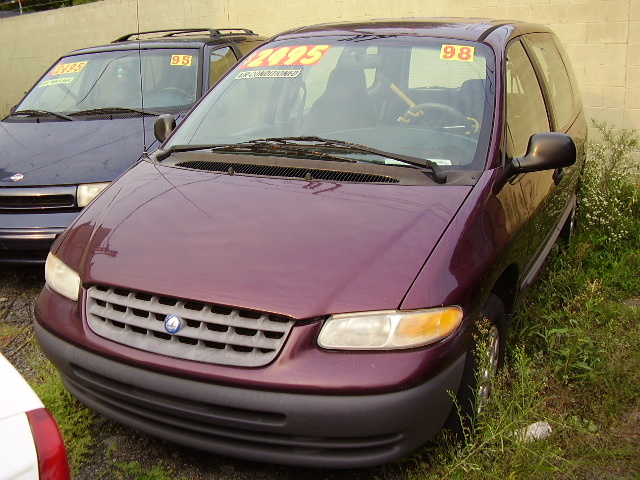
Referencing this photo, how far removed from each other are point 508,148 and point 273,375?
1.70 m

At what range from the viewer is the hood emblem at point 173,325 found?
2414 mm

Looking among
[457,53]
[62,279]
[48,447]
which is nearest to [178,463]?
[62,279]

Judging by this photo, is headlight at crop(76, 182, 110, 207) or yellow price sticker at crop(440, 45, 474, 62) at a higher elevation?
yellow price sticker at crop(440, 45, 474, 62)

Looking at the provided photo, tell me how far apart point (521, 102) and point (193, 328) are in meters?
2.21

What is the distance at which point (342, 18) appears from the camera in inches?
344

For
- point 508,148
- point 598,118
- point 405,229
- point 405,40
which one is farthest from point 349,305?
point 598,118

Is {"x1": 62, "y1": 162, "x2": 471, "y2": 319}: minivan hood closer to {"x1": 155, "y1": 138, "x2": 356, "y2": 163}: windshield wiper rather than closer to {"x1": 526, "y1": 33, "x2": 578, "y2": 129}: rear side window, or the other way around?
{"x1": 155, "y1": 138, "x2": 356, "y2": 163}: windshield wiper

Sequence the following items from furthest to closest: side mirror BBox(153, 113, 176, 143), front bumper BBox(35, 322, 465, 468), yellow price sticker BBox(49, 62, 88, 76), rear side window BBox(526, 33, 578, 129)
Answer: yellow price sticker BBox(49, 62, 88, 76), rear side window BBox(526, 33, 578, 129), side mirror BBox(153, 113, 176, 143), front bumper BBox(35, 322, 465, 468)

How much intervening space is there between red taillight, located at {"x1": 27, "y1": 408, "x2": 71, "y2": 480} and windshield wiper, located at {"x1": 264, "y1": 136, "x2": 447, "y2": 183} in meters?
1.83

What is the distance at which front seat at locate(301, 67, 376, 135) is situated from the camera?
3484 mm

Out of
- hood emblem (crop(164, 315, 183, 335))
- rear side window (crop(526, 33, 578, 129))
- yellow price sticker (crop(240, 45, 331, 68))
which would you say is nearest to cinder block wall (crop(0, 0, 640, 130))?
yellow price sticker (crop(240, 45, 331, 68))

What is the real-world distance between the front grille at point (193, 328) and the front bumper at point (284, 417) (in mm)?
92

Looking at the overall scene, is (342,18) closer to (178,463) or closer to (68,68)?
(68,68)

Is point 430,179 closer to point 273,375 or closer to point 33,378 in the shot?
point 273,375
